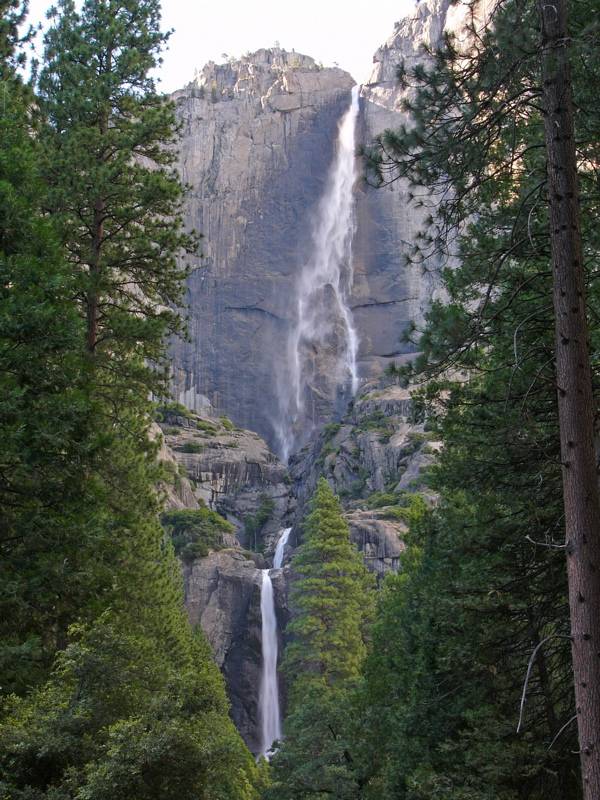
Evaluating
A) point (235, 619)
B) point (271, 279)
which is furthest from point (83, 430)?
point (271, 279)

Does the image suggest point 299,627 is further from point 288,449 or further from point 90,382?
point 288,449

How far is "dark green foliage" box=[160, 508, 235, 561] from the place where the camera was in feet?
144

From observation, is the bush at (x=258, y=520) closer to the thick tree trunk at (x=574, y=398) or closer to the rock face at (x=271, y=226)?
the rock face at (x=271, y=226)

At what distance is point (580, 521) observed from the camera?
6.95 metres

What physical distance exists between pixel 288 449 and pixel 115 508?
6388 cm

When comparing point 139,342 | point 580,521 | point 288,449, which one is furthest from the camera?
point 288,449

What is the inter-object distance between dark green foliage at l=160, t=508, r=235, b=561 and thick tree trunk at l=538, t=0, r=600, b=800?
123 feet

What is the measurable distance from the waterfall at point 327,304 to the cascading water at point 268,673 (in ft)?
118

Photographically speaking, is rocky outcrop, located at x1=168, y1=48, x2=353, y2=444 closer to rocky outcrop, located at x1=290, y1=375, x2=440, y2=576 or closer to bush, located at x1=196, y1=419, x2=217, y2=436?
bush, located at x1=196, y1=419, x2=217, y2=436

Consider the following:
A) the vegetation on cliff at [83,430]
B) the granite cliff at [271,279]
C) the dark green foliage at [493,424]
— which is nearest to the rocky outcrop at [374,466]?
the granite cliff at [271,279]

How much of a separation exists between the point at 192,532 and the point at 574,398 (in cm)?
3921

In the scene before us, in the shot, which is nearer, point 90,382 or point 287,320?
point 90,382

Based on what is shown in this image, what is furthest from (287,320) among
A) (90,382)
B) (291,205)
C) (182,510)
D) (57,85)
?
(90,382)

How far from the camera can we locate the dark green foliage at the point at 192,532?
43.8 meters
